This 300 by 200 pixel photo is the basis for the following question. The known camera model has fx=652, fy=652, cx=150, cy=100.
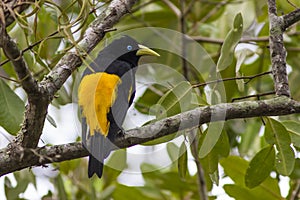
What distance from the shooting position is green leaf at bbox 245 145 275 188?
10.1 feet

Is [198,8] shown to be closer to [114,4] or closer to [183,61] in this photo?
[183,61]

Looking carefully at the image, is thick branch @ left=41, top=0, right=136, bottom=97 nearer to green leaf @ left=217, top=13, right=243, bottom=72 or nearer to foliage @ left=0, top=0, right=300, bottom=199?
foliage @ left=0, top=0, right=300, bottom=199

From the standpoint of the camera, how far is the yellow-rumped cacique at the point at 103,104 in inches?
118

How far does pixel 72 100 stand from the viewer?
3412mm

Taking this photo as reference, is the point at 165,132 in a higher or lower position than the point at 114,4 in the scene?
lower

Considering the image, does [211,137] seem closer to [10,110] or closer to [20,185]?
[10,110]

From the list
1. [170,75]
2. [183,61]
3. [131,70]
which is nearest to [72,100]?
[131,70]

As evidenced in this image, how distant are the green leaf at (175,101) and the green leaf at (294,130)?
513 mm

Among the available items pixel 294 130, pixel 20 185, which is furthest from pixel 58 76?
pixel 20 185

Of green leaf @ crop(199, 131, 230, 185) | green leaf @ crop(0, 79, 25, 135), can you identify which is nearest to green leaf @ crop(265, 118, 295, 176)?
green leaf @ crop(199, 131, 230, 185)

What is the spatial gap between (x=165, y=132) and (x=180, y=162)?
0.54m

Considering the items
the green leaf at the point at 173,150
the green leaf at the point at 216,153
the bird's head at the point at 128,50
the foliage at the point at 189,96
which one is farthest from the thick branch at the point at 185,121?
the bird's head at the point at 128,50

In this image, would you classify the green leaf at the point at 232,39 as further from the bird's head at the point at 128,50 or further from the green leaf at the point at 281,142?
the bird's head at the point at 128,50

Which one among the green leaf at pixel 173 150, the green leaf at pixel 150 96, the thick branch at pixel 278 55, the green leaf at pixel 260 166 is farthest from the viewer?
the green leaf at pixel 150 96
